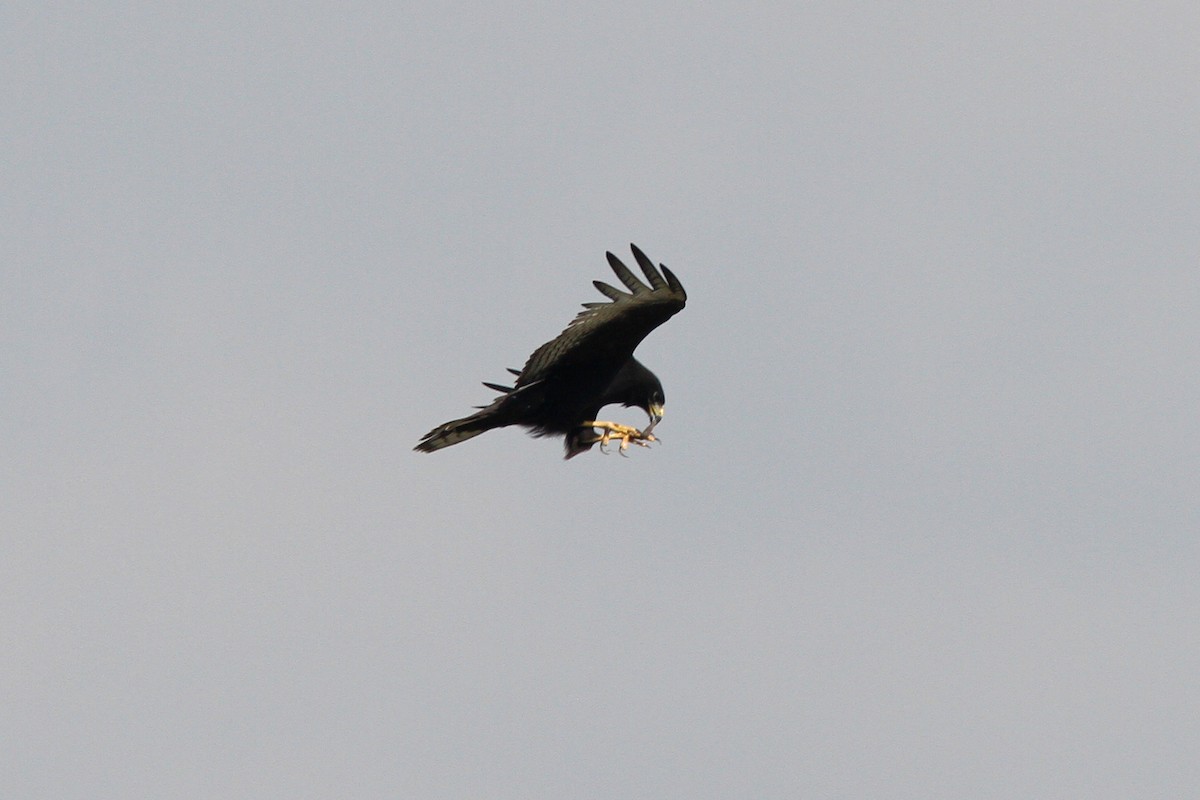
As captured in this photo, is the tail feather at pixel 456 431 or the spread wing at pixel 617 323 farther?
the tail feather at pixel 456 431

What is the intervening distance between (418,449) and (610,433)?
6.10 ft

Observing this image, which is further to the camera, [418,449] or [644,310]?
[418,449]

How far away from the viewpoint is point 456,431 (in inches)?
1016

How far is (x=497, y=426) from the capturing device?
85.4 ft

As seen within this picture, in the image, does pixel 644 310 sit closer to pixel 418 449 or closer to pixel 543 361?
pixel 543 361

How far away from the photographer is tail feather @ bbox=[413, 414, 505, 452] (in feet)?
84.3

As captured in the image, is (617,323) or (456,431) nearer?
(617,323)

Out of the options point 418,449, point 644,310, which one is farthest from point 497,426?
point 644,310

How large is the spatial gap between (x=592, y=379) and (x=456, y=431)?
55.7 inches

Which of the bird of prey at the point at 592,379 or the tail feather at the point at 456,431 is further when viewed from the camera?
the tail feather at the point at 456,431

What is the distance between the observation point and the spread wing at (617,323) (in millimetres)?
24219

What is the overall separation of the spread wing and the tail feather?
0.70 metres

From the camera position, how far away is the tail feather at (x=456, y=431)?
2570cm

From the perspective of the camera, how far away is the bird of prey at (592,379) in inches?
960
